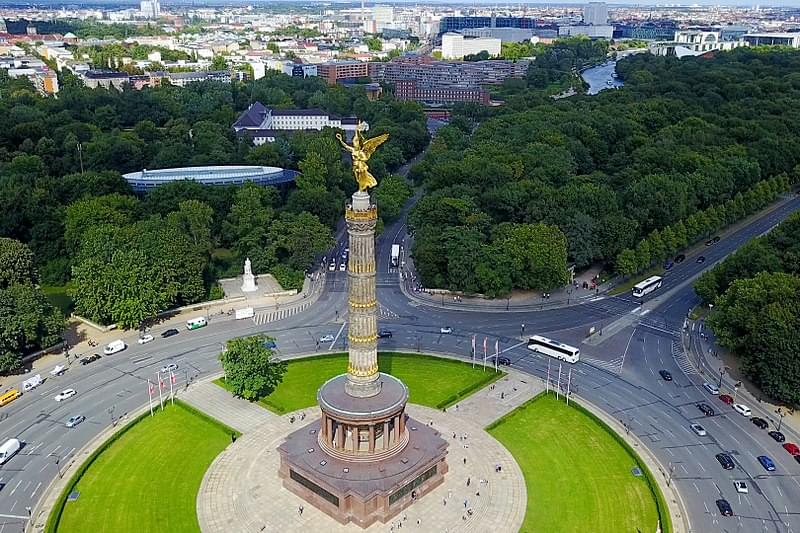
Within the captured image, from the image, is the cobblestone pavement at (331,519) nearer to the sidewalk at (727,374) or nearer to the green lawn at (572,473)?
the green lawn at (572,473)

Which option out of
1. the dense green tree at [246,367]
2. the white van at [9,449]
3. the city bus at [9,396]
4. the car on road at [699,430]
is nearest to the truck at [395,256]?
the dense green tree at [246,367]

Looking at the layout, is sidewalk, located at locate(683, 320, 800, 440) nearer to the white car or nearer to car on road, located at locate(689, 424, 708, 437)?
car on road, located at locate(689, 424, 708, 437)

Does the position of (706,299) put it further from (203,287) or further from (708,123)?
(708,123)

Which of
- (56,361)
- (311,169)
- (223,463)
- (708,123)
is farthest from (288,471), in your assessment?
(708,123)

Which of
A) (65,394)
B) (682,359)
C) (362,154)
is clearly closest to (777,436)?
(682,359)

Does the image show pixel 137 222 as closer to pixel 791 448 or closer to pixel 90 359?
pixel 90 359

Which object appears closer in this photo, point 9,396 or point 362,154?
point 362,154

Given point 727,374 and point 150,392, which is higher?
point 150,392
